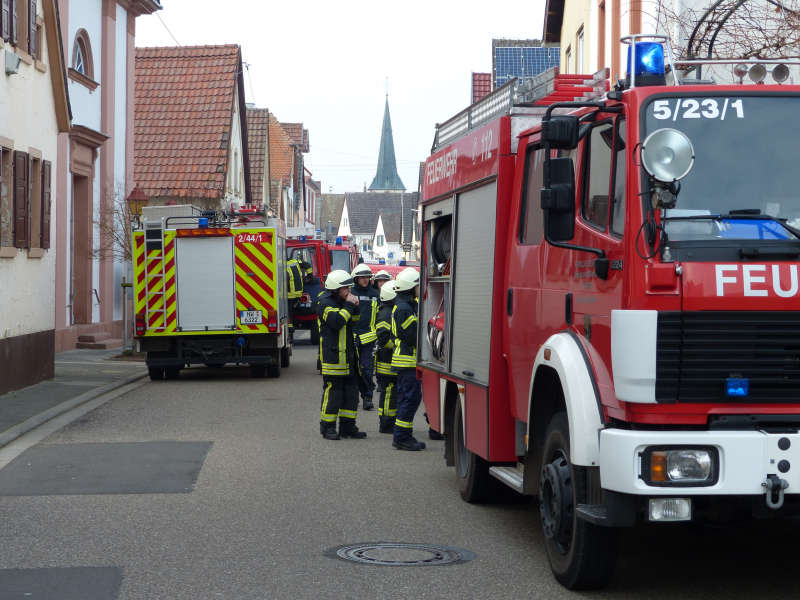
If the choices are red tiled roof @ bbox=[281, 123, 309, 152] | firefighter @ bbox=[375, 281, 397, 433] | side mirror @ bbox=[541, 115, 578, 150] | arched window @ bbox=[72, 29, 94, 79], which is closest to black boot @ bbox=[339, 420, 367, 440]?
firefighter @ bbox=[375, 281, 397, 433]

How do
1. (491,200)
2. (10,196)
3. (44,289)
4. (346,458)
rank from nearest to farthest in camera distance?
(491,200) < (346,458) < (10,196) < (44,289)

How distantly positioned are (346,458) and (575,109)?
5085 millimetres

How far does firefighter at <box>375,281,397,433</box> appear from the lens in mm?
12844

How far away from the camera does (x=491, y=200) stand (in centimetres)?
810

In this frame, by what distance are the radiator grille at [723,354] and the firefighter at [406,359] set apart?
6.51m

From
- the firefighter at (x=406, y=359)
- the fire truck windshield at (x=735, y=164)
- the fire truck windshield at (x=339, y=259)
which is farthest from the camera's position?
the fire truck windshield at (x=339, y=259)

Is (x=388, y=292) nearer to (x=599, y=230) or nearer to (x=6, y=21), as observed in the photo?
(x=599, y=230)

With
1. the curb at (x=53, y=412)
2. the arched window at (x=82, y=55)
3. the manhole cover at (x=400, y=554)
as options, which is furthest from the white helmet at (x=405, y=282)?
the arched window at (x=82, y=55)

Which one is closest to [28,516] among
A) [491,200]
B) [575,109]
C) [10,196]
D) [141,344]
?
[491,200]

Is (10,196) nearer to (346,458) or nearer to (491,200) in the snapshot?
(346,458)

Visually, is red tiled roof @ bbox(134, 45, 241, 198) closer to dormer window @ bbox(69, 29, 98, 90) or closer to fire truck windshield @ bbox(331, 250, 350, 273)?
fire truck windshield @ bbox(331, 250, 350, 273)

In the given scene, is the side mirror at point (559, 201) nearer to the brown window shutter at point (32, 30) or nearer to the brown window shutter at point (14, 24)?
the brown window shutter at point (14, 24)

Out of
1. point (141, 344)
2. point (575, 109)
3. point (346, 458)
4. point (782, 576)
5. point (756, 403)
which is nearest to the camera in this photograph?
point (756, 403)

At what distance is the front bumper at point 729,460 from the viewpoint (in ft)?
18.2
